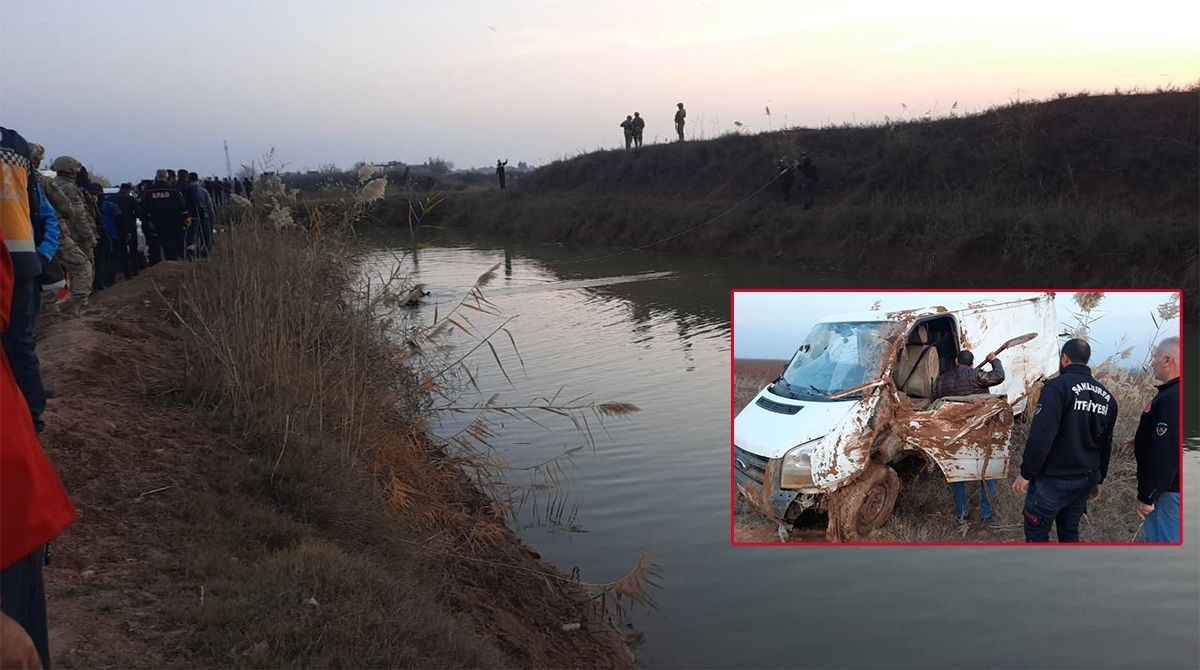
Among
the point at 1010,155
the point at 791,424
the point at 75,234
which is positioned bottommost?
the point at 791,424

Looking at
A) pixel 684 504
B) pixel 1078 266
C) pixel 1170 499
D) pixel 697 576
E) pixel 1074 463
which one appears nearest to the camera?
pixel 1170 499

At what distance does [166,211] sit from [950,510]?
578 inches

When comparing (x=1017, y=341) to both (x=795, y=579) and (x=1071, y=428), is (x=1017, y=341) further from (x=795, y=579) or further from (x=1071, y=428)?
(x=795, y=579)

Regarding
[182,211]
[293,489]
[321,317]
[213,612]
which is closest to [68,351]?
[321,317]

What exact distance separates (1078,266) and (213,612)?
19177 mm

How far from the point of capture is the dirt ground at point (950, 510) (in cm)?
394

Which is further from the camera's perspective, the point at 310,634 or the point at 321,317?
the point at 321,317

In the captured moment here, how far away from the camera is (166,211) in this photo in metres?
15.6

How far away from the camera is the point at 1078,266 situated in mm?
19375

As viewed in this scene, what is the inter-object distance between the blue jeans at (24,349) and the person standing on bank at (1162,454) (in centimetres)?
562

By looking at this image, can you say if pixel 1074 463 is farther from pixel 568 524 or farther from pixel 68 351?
pixel 68 351

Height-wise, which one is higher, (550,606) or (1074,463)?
(1074,463)

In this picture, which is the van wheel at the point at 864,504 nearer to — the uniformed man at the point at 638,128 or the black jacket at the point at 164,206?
the black jacket at the point at 164,206

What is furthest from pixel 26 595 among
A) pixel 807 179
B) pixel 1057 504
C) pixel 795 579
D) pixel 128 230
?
pixel 807 179
